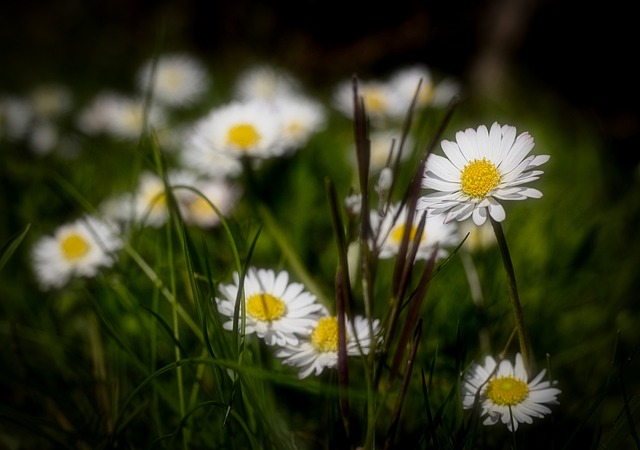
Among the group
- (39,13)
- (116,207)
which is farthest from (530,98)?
(39,13)

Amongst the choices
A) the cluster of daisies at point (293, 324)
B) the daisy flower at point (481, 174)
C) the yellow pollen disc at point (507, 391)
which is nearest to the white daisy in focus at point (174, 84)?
the cluster of daisies at point (293, 324)

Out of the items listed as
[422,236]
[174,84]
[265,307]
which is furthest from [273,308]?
[174,84]

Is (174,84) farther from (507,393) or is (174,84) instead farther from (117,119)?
(507,393)

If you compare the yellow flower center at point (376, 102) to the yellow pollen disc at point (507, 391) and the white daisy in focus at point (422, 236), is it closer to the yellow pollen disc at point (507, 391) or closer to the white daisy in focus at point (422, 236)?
the white daisy in focus at point (422, 236)

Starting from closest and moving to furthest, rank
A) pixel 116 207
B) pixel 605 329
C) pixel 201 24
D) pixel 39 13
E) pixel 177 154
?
pixel 605 329 < pixel 116 207 < pixel 177 154 < pixel 201 24 < pixel 39 13

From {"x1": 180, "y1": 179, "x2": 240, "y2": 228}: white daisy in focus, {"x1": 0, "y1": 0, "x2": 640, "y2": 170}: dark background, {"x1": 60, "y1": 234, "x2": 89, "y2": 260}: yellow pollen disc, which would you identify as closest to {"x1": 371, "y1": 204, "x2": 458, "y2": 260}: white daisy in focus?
{"x1": 180, "y1": 179, "x2": 240, "y2": 228}: white daisy in focus

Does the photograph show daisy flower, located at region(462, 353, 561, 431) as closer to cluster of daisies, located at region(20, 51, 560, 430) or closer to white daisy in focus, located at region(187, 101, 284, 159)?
cluster of daisies, located at region(20, 51, 560, 430)

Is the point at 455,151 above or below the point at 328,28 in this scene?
below

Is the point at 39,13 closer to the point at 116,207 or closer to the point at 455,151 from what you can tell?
the point at 116,207
